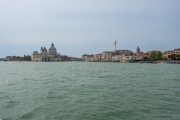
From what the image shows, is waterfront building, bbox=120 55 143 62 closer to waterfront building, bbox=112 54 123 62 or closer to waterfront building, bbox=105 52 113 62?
waterfront building, bbox=112 54 123 62

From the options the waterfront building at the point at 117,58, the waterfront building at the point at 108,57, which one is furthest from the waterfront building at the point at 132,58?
the waterfront building at the point at 108,57

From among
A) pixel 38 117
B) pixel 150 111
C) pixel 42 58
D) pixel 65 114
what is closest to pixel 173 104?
pixel 150 111

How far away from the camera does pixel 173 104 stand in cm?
975

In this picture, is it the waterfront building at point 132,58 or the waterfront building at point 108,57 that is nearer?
the waterfront building at point 132,58

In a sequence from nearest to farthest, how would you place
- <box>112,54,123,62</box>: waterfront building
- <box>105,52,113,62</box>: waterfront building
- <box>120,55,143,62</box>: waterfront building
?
<box>120,55,143,62</box>: waterfront building < <box>112,54,123,62</box>: waterfront building < <box>105,52,113,62</box>: waterfront building

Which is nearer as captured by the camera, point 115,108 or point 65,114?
point 65,114

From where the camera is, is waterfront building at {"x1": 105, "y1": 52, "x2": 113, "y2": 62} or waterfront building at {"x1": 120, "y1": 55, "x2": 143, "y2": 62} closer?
waterfront building at {"x1": 120, "y1": 55, "x2": 143, "y2": 62}

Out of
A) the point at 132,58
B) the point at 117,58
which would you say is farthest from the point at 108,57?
the point at 132,58

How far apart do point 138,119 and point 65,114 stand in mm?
2790

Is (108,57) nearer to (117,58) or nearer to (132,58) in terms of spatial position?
(117,58)

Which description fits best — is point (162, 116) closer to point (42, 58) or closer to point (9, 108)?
point (9, 108)

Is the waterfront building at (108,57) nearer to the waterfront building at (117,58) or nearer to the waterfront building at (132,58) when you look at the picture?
the waterfront building at (117,58)

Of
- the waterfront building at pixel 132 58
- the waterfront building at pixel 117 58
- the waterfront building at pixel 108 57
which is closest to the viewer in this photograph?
the waterfront building at pixel 132 58

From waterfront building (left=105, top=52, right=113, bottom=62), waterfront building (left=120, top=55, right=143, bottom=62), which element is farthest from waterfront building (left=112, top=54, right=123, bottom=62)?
waterfront building (left=120, top=55, right=143, bottom=62)
